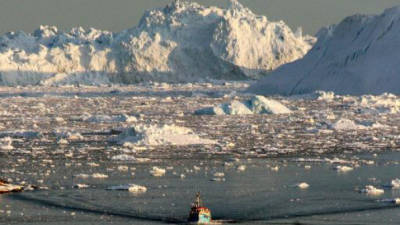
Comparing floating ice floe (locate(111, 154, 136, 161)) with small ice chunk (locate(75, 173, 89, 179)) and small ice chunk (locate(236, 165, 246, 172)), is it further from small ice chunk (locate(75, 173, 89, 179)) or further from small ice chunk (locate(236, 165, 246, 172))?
small ice chunk (locate(236, 165, 246, 172))

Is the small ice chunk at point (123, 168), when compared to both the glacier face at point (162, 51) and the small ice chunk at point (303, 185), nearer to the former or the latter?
the small ice chunk at point (303, 185)

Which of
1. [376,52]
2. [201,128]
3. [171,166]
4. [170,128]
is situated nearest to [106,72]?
[376,52]

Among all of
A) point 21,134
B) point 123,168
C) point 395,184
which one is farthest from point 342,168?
point 21,134

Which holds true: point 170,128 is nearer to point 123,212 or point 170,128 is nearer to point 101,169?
point 101,169

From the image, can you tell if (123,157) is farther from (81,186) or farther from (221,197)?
(221,197)

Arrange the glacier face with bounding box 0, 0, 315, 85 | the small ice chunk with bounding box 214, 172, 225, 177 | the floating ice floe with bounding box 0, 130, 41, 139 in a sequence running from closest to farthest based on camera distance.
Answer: the small ice chunk with bounding box 214, 172, 225, 177 < the floating ice floe with bounding box 0, 130, 41, 139 < the glacier face with bounding box 0, 0, 315, 85

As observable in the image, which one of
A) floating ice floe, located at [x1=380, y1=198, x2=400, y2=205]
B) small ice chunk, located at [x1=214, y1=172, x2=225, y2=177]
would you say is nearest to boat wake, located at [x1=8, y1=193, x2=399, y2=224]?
floating ice floe, located at [x1=380, y1=198, x2=400, y2=205]
